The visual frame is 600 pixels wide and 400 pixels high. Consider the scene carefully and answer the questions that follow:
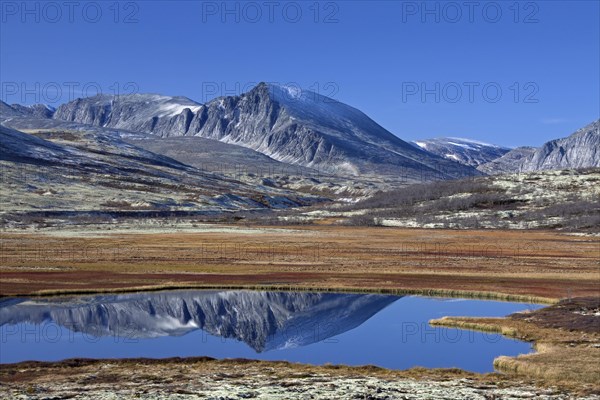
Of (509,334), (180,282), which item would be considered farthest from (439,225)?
(509,334)

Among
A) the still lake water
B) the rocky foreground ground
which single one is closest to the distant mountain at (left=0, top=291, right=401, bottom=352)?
the still lake water

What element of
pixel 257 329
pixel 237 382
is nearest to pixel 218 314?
pixel 257 329

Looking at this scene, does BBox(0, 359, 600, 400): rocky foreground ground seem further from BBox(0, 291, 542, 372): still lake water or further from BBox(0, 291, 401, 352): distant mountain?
BBox(0, 291, 401, 352): distant mountain

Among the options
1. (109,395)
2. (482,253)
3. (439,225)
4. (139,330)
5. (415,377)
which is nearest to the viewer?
(109,395)

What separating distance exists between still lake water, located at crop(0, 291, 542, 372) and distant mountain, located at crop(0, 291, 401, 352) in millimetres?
75

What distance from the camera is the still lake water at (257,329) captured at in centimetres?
4156

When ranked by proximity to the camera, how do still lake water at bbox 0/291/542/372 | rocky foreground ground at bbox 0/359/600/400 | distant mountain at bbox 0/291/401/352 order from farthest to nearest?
1. distant mountain at bbox 0/291/401/352
2. still lake water at bbox 0/291/542/372
3. rocky foreground ground at bbox 0/359/600/400

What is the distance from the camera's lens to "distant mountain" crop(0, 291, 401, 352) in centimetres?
4919

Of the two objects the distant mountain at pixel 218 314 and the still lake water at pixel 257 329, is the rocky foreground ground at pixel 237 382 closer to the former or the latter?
the still lake water at pixel 257 329

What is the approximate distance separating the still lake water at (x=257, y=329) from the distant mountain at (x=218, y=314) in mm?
75

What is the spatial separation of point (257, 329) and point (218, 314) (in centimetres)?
606

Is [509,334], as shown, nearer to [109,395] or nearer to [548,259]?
[109,395]

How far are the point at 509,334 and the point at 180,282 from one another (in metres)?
34.2

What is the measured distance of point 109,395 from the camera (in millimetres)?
28125
